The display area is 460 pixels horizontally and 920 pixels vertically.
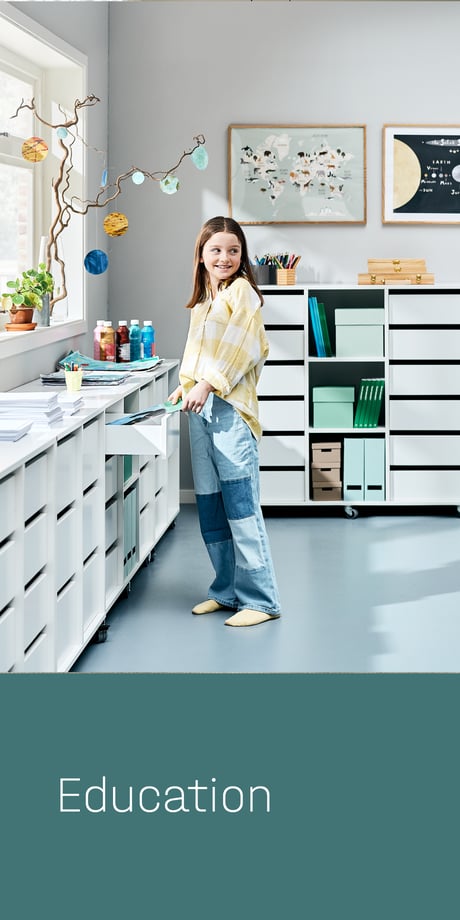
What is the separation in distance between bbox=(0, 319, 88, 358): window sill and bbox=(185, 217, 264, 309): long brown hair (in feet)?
2.10

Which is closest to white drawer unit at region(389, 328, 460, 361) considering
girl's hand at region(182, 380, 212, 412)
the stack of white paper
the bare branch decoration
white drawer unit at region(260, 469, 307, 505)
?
white drawer unit at region(260, 469, 307, 505)

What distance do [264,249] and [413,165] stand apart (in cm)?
89

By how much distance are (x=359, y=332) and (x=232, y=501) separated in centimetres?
225

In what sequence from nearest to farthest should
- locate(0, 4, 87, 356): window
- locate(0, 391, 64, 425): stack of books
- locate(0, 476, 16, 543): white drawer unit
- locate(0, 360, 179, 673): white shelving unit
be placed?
locate(0, 476, 16, 543): white drawer unit < locate(0, 360, 179, 673): white shelving unit < locate(0, 391, 64, 425): stack of books < locate(0, 4, 87, 356): window

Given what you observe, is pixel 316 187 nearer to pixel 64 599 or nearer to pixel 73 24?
pixel 73 24

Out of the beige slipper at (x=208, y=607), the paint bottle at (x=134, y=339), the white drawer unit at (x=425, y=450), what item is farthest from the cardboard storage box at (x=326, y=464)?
the beige slipper at (x=208, y=607)

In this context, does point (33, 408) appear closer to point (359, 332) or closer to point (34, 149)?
point (34, 149)

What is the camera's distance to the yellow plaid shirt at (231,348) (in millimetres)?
3635

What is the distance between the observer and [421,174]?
599 cm

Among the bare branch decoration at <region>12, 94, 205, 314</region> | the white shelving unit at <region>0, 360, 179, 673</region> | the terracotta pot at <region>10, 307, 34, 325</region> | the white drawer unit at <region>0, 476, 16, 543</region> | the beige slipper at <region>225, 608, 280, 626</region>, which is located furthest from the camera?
the bare branch decoration at <region>12, 94, 205, 314</region>

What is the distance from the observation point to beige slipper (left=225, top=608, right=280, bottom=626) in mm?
3867

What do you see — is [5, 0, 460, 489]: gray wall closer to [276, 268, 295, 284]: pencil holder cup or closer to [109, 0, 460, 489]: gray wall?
[109, 0, 460, 489]: gray wall

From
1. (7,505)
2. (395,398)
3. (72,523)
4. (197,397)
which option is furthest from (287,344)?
(7,505)
